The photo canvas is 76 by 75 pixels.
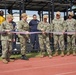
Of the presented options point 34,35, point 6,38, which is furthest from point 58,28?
point 6,38

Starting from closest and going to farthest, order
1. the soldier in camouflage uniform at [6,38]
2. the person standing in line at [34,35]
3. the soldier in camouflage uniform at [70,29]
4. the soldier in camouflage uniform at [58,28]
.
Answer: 1. the soldier in camouflage uniform at [6,38]
2. the soldier in camouflage uniform at [58,28]
3. the soldier in camouflage uniform at [70,29]
4. the person standing in line at [34,35]

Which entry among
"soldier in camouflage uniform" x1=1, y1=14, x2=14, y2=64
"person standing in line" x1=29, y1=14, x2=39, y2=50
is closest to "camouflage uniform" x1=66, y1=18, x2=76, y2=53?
"person standing in line" x1=29, y1=14, x2=39, y2=50

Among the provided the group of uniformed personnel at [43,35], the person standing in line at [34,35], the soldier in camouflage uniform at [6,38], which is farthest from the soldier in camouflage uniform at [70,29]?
the soldier in camouflage uniform at [6,38]

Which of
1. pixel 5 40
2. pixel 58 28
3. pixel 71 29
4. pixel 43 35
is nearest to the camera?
pixel 5 40

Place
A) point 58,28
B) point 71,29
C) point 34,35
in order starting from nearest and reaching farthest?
point 58,28 → point 71,29 → point 34,35

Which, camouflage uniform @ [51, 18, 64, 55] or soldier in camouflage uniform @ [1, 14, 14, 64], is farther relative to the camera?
camouflage uniform @ [51, 18, 64, 55]

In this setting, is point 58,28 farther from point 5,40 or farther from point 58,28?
point 5,40

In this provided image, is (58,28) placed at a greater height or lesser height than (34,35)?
greater

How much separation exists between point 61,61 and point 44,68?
5.71ft

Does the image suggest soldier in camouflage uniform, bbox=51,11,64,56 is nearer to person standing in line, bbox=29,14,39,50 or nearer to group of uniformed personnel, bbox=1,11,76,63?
group of uniformed personnel, bbox=1,11,76,63

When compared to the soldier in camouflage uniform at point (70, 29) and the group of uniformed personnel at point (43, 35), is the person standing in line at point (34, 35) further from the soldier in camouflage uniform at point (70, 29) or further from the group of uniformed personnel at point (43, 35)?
the soldier in camouflage uniform at point (70, 29)

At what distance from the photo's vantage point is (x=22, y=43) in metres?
10.7

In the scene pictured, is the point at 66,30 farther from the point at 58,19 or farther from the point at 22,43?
the point at 22,43

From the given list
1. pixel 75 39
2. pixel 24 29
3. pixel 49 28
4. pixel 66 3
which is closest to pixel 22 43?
pixel 24 29
